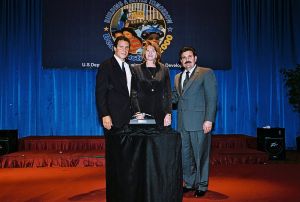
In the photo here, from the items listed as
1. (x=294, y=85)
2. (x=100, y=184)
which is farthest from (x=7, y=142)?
(x=294, y=85)

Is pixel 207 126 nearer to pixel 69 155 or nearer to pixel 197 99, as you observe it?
pixel 197 99

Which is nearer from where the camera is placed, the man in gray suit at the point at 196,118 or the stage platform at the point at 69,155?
the man in gray suit at the point at 196,118

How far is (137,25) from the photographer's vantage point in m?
7.43

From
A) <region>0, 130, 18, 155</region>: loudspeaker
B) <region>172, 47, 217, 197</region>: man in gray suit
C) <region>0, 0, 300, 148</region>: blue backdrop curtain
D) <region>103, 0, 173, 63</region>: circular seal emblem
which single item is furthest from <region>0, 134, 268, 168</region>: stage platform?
<region>172, 47, 217, 197</region>: man in gray suit

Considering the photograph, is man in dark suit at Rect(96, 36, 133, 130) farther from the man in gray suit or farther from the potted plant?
the potted plant

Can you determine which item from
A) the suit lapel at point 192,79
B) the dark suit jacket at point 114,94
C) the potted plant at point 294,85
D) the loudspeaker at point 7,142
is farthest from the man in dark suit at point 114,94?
the potted plant at point 294,85

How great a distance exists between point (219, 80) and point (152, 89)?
4.91m

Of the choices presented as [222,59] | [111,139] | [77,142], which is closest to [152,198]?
[111,139]

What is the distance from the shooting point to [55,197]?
142 inches

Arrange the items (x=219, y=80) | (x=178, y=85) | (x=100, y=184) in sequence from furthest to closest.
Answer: (x=219, y=80), (x=100, y=184), (x=178, y=85)

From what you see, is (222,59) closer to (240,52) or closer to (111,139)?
(240,52)

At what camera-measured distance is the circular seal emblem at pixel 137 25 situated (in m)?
7.40

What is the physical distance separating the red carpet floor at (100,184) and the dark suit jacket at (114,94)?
2.91 feet

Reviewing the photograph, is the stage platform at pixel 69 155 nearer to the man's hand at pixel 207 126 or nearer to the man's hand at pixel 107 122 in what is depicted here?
the man's hand at pixel 207 126
